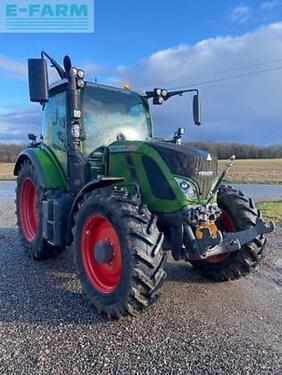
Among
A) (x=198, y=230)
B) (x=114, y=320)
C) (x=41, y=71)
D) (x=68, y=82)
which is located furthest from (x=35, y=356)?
(x=68, y=82)

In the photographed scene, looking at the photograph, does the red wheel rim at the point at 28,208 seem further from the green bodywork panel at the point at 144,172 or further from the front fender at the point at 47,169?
the green bodywork panel at the point at 144,172

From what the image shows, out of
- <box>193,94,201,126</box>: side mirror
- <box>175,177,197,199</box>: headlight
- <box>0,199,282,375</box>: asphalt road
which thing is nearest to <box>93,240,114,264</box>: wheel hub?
<box>0,199,282,375</box>: asphalt road

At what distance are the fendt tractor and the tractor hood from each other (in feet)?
0.03

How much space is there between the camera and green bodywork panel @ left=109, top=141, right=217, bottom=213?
158 inches

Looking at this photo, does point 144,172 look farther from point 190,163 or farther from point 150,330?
point 150,330

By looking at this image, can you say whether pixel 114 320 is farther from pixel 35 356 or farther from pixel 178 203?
pixel 178 203

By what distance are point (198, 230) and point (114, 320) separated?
1194 millimetres

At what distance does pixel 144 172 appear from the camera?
13.7ft

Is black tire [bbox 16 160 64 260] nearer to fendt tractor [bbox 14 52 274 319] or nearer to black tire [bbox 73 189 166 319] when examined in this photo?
fendt tractor [bbox 14 52 274 319]

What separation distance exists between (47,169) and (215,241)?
8.95ft

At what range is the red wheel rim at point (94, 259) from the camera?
3930 mm

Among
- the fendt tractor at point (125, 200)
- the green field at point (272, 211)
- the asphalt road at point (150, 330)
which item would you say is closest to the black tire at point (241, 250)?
the fendt tractor at point (125, 200)

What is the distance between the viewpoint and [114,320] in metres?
3.64

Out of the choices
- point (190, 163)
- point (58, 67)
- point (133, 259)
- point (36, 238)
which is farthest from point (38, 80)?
point (36, 238)
